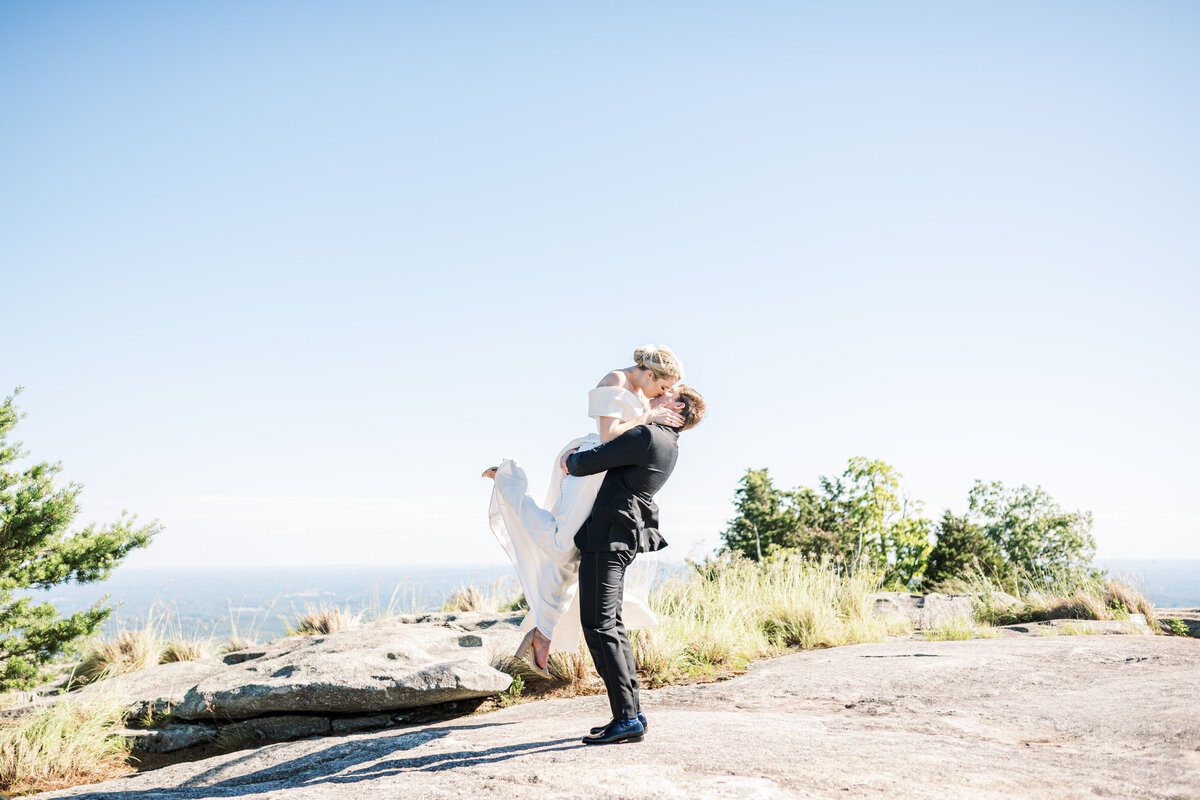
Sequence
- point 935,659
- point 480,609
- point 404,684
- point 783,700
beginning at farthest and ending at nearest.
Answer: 1. point 480,609
2. point 935,659
3. point 404,684
4. point 783,700

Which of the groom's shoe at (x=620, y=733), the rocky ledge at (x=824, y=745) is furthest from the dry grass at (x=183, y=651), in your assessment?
the groom's shoe at (x=620, y=733)

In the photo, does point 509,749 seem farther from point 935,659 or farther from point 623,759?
point 935,659

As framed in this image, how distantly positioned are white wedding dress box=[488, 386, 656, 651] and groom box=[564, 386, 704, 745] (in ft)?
0.83

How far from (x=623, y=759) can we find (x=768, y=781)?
77 centimetres

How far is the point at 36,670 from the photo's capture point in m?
7.43

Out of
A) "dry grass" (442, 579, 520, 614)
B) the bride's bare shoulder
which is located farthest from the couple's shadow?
"dry grass" (442, 579, 520, 614)

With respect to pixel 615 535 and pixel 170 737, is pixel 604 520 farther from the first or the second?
pixel 170 737

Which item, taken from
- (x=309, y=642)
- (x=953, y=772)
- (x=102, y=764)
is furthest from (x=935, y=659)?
(x=102, y=764)

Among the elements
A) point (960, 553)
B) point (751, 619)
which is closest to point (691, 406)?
point (751, 619)

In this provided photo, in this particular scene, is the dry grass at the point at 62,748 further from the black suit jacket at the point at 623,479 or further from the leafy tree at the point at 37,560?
the black suit jacket at the point at 623,479

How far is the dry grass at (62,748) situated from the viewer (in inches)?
217

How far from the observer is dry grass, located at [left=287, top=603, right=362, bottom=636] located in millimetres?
10500

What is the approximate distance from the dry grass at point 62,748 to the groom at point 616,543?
14.6ft

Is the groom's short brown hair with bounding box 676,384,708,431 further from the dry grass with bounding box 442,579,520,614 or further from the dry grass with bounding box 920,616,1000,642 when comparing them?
the dry grass with bounding box 442,579,520,614
